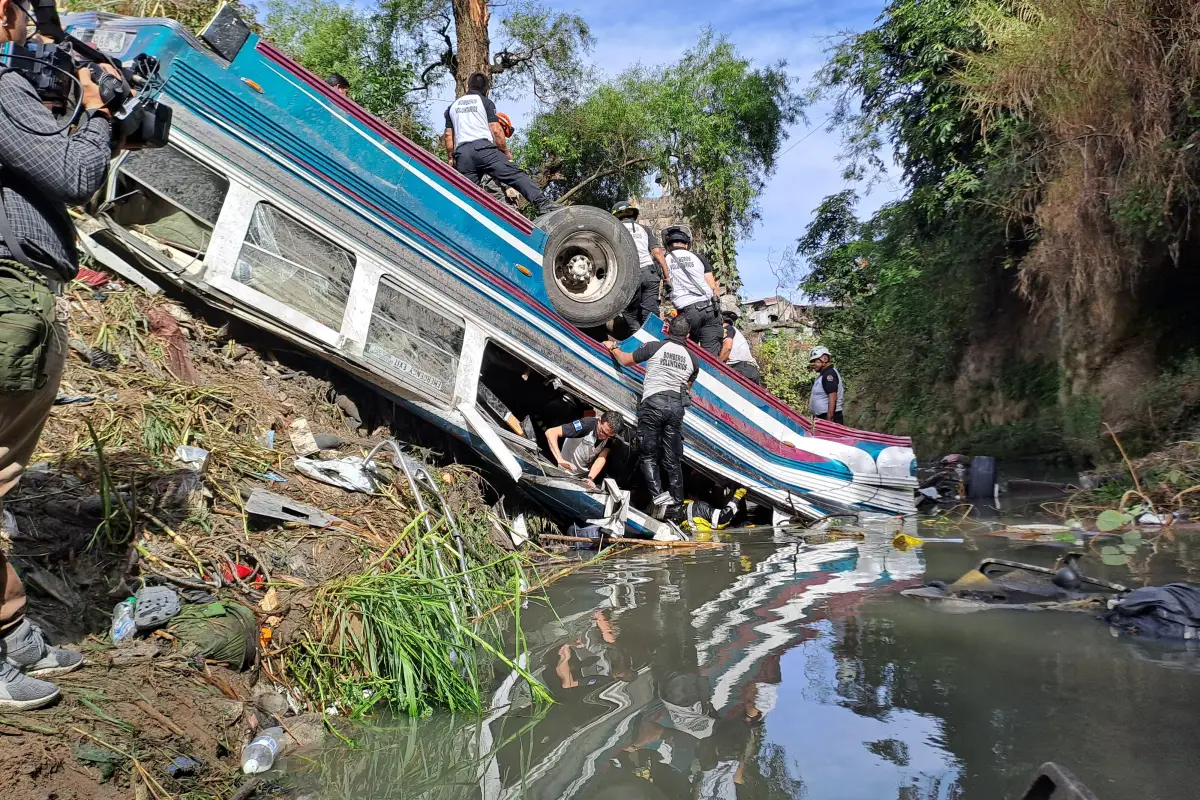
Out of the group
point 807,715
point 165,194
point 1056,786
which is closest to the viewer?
point 1056,786

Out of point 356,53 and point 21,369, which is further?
point 356,53

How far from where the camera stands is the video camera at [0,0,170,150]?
2418 millimetres

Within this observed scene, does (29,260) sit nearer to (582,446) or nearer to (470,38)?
(582,446)

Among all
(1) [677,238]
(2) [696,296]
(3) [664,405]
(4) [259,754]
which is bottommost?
(4) [259,754]

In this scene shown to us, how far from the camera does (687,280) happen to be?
8078 millimetres

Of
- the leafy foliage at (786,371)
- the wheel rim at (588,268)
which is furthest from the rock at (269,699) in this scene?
the leafy foliage at (786,371)

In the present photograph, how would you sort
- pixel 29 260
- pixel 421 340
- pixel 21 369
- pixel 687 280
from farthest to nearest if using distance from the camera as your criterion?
pixel 687 280, pixel 421 340, pixel 29 260, pixel 21 369

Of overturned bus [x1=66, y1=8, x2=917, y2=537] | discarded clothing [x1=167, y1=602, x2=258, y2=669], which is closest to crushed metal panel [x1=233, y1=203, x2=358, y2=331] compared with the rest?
overturned bus [x1=66, y1=8, x2=917, y2=537]

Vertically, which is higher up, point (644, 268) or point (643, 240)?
point (643, 240)

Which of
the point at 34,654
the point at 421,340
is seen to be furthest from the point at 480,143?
the point at 34,654

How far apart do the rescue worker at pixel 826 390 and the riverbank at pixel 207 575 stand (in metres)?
5.90

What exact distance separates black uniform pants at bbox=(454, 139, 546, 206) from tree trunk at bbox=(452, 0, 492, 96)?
339 cm

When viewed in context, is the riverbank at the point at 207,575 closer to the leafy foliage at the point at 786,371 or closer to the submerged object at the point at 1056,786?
the submerged object at the point at 1056,786

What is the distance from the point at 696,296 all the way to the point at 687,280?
6.7 inches
